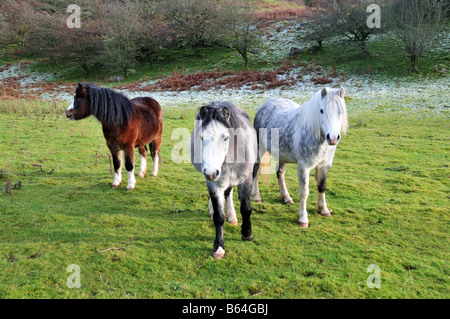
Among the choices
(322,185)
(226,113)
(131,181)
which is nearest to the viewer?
(226,113)

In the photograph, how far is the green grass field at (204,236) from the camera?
3.52 meters

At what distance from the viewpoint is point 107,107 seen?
613cm

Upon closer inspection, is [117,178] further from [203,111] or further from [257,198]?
[203,111]

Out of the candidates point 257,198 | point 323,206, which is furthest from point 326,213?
point 257,198

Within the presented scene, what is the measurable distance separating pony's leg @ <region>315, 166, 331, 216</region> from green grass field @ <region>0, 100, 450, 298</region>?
0.56ft

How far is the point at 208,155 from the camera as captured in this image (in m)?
3.43

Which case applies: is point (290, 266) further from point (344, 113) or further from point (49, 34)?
point (49, 34)

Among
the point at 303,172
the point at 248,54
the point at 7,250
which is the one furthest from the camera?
the point at 248,54

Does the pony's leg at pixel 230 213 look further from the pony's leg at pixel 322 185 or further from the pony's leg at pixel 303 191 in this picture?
the pony's leg at pixel 322 185

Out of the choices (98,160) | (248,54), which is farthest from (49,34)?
(98,160)

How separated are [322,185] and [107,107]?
14.9ft

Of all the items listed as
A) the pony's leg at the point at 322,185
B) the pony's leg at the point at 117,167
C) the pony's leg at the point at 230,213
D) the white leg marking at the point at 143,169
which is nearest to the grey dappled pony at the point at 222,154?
the pony's leg at the point at 230,213

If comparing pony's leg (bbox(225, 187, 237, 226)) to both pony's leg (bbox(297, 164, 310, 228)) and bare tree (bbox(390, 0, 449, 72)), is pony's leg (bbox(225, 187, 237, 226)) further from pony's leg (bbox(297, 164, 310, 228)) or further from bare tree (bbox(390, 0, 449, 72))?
bare tree (bbox(390, 0, 449, 72))
